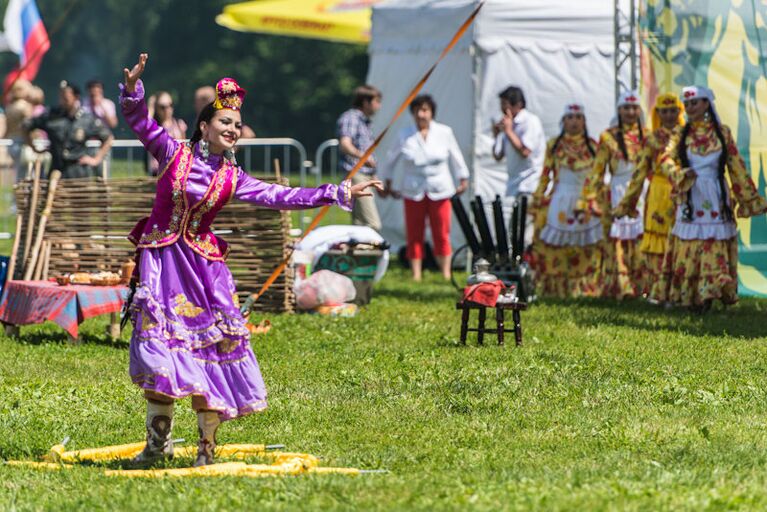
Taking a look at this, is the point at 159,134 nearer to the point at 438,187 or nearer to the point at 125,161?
the point at 438,187

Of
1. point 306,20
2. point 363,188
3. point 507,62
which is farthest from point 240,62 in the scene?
point 363,188

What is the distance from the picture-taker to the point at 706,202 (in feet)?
43.8

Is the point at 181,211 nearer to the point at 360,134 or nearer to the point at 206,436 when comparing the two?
the point at 206,436

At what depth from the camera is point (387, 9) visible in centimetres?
1866

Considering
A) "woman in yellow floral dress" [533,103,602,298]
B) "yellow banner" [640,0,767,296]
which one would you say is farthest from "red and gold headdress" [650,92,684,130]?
"woman in yellow floral dress" [533,103,602,298]

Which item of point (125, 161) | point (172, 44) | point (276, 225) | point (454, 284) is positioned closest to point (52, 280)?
point (276, 225)

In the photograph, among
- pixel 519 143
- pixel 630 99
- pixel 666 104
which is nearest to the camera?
pixel 666 104

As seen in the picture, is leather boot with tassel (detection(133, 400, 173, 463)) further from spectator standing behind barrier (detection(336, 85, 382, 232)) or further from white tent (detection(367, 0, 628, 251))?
white tent (detection(367, 0, 628, 251))

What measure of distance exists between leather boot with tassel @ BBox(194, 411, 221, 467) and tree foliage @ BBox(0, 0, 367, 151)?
123 ft

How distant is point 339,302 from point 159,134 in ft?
21.6

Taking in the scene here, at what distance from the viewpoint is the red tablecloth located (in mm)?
11664

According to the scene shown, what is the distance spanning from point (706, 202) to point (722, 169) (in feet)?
1.07

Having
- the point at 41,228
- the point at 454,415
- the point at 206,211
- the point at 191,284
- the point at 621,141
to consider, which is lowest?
the point at 454,415

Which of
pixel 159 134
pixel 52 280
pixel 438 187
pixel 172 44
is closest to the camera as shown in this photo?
pixel 159 134
